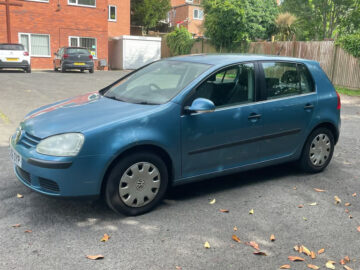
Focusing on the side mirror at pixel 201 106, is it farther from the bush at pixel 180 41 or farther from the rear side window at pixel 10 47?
the bush at pixel 180 41

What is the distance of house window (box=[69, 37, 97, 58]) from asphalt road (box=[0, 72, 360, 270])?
24393 millimetres

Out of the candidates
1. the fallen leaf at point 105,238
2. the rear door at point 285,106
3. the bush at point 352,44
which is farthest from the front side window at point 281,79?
the bush at point 352,44

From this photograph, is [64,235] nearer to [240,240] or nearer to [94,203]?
[94,203]

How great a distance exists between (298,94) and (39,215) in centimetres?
342

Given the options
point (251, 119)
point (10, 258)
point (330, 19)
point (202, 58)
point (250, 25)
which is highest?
point (330, 19)

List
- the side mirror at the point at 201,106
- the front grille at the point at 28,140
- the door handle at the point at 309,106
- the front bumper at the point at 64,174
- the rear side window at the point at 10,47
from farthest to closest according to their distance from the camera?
the rear side window at the point at 10,47
the door handle at the point at 309,106
the side mirror at the point at 201,106
the front grille at the point at 28,140
the front bumper at the point at 64,174

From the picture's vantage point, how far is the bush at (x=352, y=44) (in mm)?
15406

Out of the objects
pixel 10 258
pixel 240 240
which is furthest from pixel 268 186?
pixel 10 258

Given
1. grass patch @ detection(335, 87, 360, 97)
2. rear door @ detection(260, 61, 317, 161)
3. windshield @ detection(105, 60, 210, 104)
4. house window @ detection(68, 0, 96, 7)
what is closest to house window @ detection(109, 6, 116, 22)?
house window @ detection(68, 0, 96, 7)

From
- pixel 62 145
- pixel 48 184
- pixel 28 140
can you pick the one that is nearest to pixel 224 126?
pixel 62 145

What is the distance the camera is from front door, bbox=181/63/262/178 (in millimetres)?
4082

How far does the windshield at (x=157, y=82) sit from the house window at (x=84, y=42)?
24.6m

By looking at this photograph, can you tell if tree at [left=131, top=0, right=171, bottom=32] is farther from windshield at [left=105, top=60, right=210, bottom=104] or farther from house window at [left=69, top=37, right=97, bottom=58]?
windshield at [left=105, top=60, right=210, bottom=104]

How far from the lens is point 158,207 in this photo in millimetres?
4125
